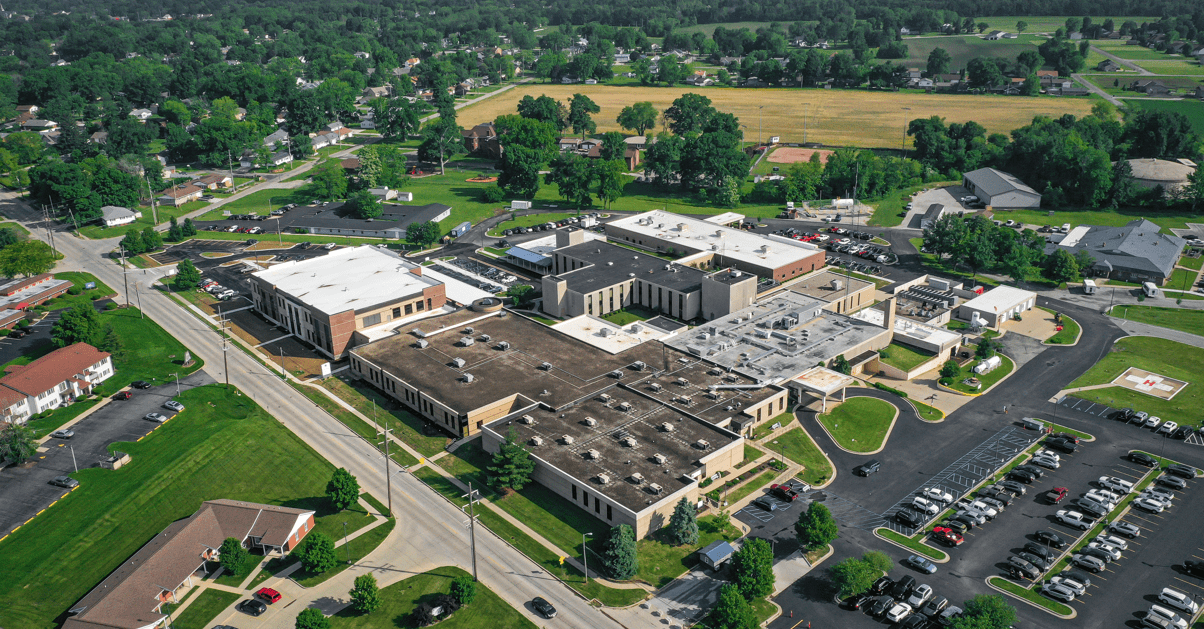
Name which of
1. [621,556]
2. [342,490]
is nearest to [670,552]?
[621,556]

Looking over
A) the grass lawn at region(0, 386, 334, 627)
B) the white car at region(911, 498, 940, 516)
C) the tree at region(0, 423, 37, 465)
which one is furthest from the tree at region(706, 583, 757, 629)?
the tree at region(0, 423, 37, 465)

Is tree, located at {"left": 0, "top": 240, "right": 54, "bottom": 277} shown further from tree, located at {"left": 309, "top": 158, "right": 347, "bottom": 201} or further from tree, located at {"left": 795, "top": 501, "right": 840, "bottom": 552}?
tree, located at {"left": 795, "top": 501, "right": 840, "bottom": 552}

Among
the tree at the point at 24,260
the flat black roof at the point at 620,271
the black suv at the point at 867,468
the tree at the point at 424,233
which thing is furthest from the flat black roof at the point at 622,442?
the tree at the point at 24,260

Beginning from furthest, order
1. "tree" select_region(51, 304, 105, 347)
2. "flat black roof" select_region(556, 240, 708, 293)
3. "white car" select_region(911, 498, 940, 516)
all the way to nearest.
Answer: "flat black roof" select_region(556, 240, 708, 293)
"tree" select_region(51, 304, 105, 347)
"white car" select_region(911, 498, 940, 516)

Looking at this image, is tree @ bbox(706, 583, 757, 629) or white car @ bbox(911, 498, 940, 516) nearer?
tree @ bbox(706, 583, 757, 629)

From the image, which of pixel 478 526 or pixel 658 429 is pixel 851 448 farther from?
pixel 478 526

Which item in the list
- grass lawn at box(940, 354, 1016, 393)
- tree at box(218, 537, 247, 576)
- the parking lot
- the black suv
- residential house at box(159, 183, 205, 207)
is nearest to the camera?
tree at box(218, 537, 247, 576)

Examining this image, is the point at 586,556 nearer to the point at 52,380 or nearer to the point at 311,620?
the point at 311,620

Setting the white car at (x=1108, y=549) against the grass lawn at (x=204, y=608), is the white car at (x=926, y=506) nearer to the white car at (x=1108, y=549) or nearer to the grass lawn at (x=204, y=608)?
the white car at (x=1108, y=549)
